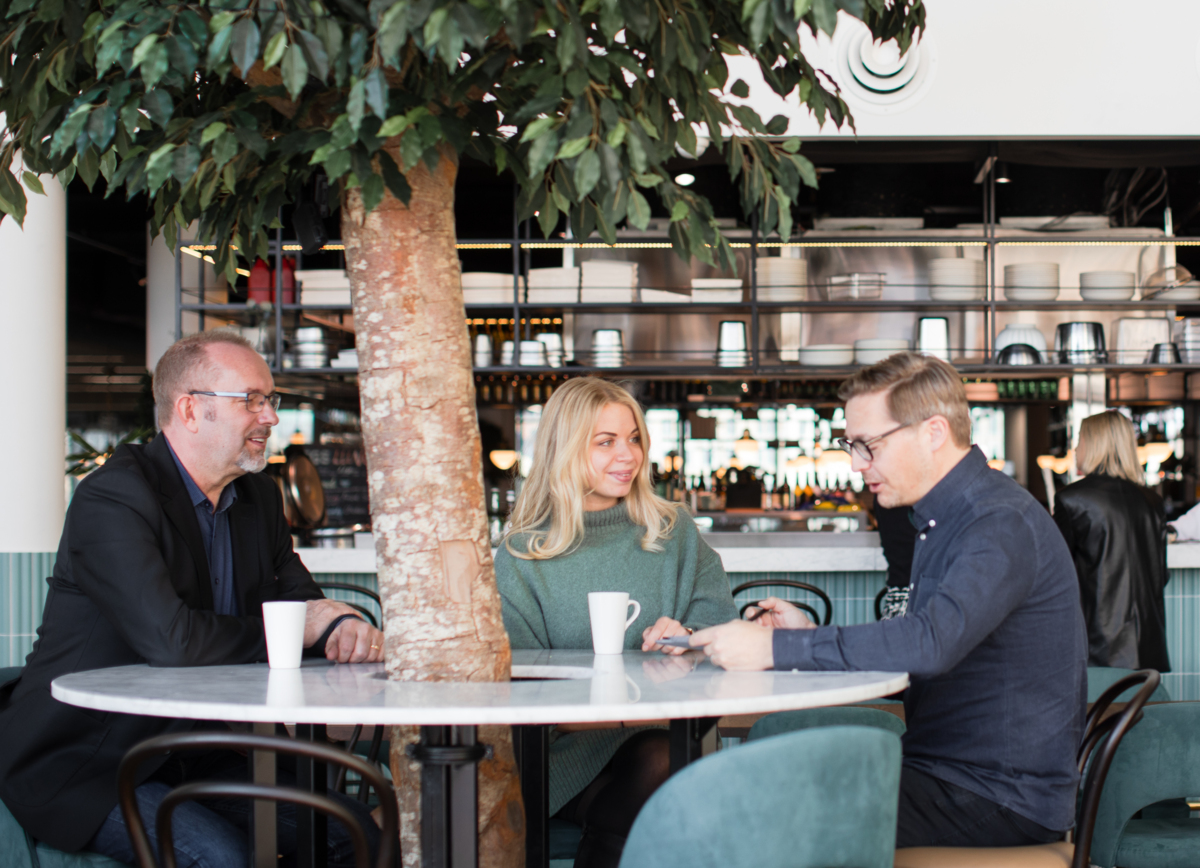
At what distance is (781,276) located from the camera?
5.98 metres

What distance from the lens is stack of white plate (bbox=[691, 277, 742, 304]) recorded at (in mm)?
5816

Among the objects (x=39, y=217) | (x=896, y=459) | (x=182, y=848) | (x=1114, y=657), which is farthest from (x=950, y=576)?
(x=39, y=217)

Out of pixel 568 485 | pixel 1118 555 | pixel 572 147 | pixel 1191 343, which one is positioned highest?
pixel 1191 343

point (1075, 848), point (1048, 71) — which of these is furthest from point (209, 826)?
point (1048, 71)

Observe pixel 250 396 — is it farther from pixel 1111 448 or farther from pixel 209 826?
pixel 1111 448

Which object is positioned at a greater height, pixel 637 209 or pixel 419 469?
pixel 637 209

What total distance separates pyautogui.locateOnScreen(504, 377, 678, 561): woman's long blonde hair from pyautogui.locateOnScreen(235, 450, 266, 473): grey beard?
0.57m

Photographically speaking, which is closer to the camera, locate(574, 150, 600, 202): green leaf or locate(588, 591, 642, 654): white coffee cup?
locate(574, 150, 600, 202): green leaf

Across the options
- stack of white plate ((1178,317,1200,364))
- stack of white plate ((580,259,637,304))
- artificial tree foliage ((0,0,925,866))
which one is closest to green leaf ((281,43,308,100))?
artificial tree foliage ((0,0,925,866))

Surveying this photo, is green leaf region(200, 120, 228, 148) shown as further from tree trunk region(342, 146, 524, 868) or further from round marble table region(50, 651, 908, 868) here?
round marble table region(50, 651, 908, 868)

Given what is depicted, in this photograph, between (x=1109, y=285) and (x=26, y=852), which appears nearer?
(x=26, y=852)

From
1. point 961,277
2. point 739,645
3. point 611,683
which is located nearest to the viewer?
point 611,683

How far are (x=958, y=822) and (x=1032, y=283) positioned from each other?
4.44 meters

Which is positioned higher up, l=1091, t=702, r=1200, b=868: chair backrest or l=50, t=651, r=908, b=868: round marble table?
l=50, t=651, r=908, b=868: round marble table
